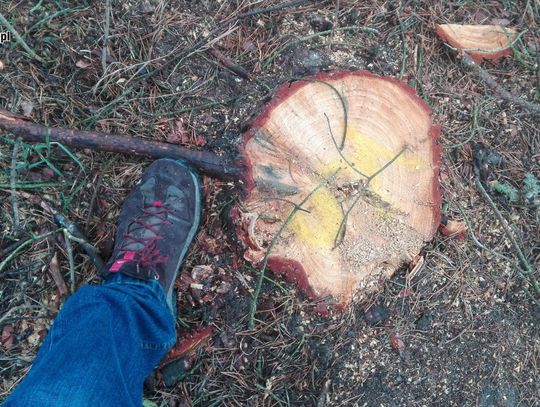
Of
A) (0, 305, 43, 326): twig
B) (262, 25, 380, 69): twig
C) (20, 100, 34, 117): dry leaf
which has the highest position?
(262, 25, 380, 69): twig

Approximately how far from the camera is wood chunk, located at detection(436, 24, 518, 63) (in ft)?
7.52

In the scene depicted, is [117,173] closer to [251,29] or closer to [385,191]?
[251,29]

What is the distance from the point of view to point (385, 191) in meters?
1.91

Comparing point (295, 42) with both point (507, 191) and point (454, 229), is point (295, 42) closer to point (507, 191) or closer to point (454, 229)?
point (454, 229)

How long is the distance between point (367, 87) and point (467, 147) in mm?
660

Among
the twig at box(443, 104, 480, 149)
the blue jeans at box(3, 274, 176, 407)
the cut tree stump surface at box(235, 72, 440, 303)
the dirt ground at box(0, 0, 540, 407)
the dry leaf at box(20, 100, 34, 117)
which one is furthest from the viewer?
the twig at box(443, 104, 480, 149)

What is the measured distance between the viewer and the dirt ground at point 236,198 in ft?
6.45

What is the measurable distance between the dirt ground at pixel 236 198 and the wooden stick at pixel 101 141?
0.20ft

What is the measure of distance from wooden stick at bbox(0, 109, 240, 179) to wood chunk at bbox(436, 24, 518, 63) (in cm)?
129

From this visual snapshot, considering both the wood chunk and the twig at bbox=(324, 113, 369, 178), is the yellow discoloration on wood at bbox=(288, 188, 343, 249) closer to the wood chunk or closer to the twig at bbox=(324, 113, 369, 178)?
the twig at bbox=(324, 113, 369, 178)

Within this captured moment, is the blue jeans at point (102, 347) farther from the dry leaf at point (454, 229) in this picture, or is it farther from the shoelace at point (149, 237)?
the dry leaf at point (454, 229)

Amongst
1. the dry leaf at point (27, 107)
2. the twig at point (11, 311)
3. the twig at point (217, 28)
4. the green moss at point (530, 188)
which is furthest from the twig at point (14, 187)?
the green moss at point (530, 188)

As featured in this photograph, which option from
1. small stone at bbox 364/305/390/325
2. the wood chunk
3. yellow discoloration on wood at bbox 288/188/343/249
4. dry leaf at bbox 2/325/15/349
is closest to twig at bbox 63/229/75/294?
dry leaf at bbox 2/325/15/349

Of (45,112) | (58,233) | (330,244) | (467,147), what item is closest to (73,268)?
(58,233)
